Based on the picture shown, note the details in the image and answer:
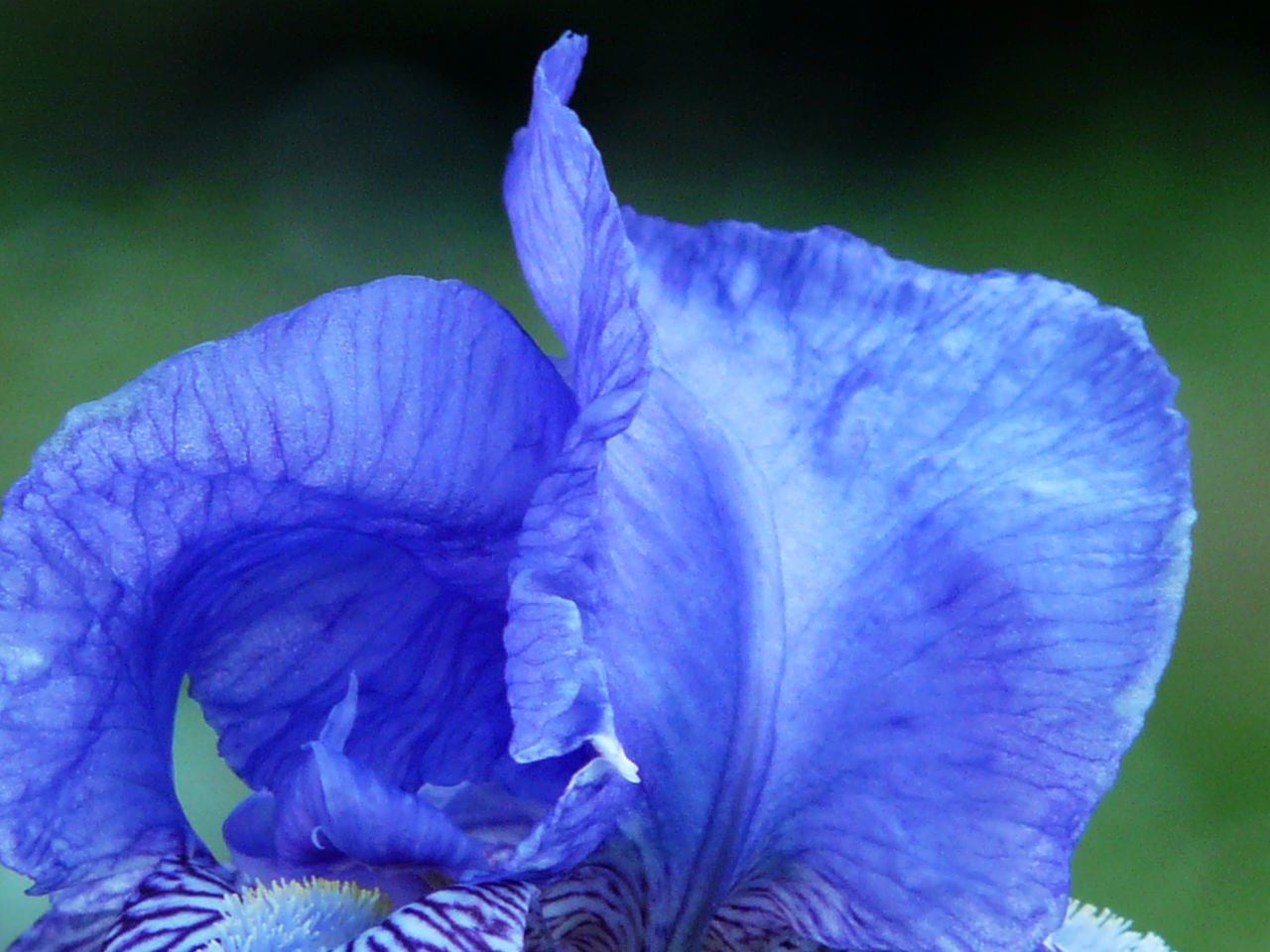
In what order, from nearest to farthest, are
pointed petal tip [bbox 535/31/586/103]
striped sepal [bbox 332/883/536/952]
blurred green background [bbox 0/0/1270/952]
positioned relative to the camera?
1. striped sepal [bbox 332/883/536/952]
2. pointed petal tip [bbox 535/31/586/103]
3. blurred green background [bbox 0/0/1270/952]

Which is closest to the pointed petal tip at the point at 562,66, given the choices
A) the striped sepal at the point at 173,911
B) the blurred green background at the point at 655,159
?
the striped sepal at the point at 173,911

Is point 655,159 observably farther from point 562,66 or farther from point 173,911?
point 173,911

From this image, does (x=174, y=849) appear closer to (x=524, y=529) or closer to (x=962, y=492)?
Result: (x=524, y=529)

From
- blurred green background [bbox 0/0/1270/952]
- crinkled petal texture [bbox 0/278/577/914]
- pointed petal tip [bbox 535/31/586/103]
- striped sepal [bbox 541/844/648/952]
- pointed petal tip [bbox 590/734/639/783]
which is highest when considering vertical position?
blurred green background [bbox 0/0/1270/952]

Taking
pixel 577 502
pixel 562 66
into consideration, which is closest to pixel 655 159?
pixel 562 66

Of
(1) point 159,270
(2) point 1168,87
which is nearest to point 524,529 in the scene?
→ (1) point 159,270

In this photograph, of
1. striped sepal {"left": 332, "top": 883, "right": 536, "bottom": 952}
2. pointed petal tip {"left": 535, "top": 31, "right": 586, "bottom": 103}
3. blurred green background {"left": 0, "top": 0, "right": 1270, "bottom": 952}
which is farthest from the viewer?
blurred green background {"left": 0, "top": 0, "right": 1270, "bottom": 952}

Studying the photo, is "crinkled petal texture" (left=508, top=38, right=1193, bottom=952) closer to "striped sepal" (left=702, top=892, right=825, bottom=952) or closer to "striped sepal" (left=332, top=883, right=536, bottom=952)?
"striped sepal" (left=702, top=892, right=825, bottom=952)

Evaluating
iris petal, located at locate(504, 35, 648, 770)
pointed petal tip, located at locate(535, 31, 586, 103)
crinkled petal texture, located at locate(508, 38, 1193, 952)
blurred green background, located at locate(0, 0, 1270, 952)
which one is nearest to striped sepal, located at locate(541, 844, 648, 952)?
crinkled petal texture, located at locate(508, 38, 1193, 952)
